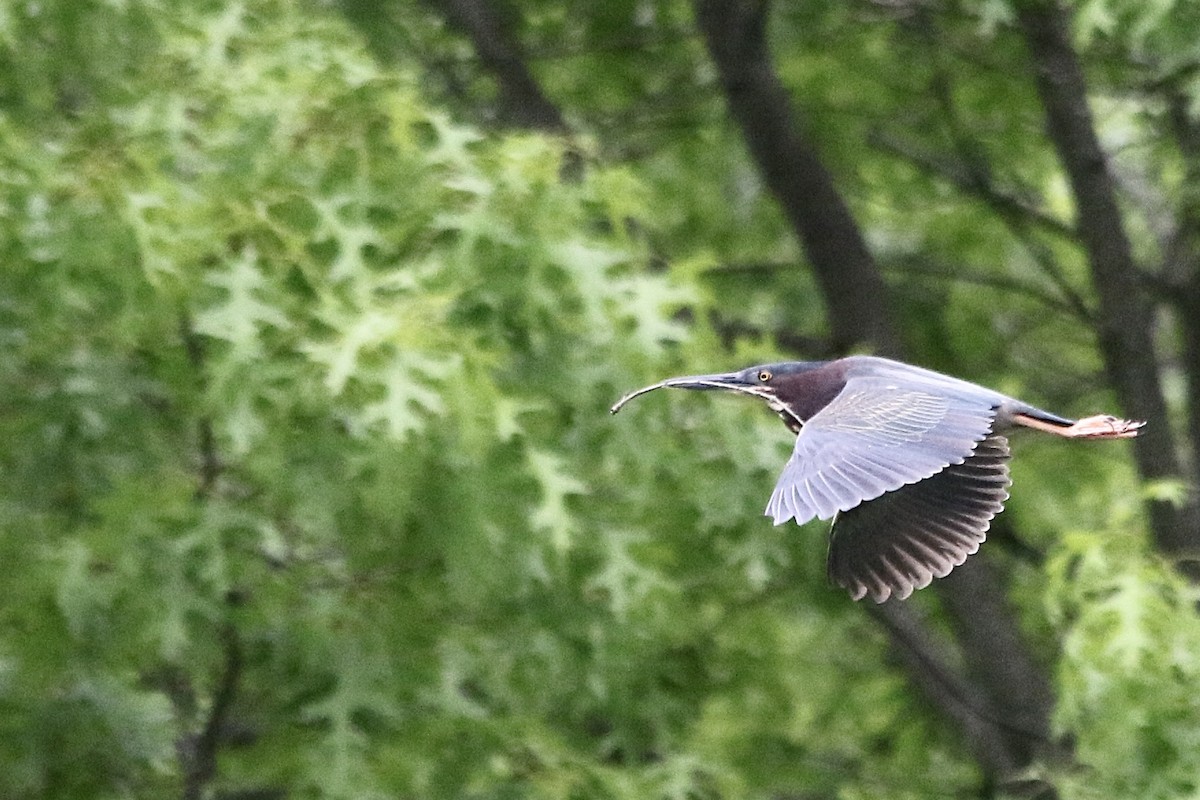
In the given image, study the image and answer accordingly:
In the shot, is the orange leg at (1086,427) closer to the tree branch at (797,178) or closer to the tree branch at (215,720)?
the tree branch at (215,720)

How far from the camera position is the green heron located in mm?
3035

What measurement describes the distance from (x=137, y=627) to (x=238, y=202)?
42.7 inches

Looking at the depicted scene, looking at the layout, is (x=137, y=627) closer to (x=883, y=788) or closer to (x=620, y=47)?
(x=883, y=788)

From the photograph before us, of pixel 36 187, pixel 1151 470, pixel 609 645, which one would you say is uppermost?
pixel 36 187

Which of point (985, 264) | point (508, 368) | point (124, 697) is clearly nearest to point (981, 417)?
point (508, 368)

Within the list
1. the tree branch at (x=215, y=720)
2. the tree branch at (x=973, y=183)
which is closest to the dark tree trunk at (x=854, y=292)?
the tree branch at (x=973, y=183)

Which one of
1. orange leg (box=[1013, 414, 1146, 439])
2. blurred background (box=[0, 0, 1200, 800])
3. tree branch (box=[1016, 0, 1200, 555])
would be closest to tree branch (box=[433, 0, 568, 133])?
blurred background (box=[0, 0, 1200, 800])

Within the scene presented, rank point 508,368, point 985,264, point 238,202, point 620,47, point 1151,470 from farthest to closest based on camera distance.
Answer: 1. point 985,264
2. point 620,47
3. point 1151,470
4. point 508,368
5. point 238,202

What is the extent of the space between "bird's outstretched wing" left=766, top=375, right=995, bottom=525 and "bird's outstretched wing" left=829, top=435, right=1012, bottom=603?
232mm

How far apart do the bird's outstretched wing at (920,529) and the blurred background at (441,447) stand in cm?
94

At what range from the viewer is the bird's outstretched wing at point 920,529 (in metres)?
3.63

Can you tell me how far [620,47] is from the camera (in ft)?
23.6

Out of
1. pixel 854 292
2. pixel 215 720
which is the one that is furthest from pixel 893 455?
pixel 854 292

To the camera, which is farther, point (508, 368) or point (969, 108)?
point (969, 108)
